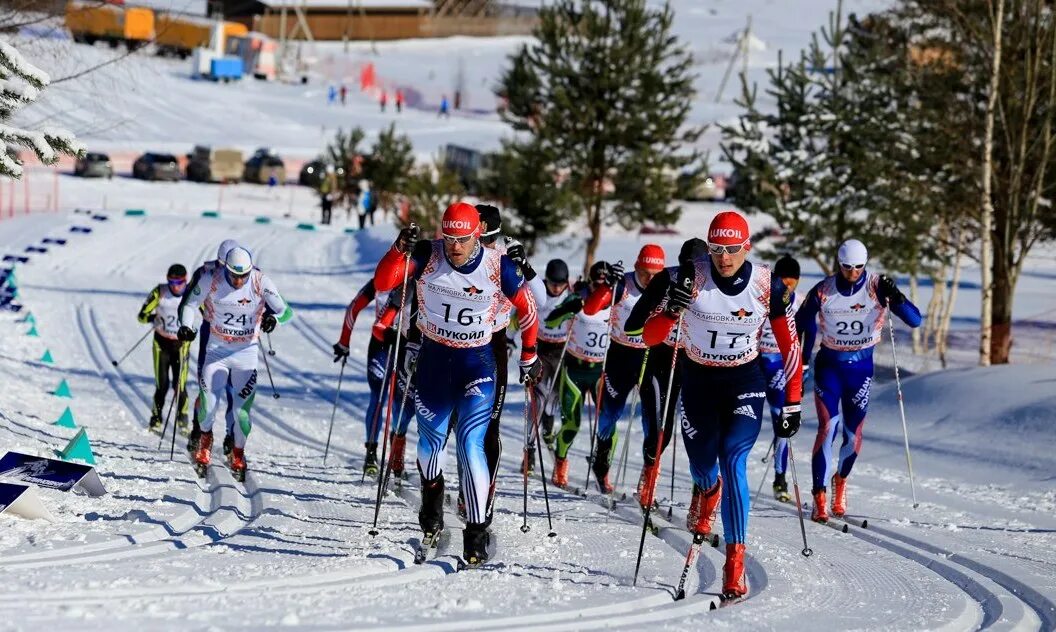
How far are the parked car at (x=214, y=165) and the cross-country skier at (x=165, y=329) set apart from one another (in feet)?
148

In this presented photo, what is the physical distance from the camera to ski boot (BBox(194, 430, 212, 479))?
531 inches

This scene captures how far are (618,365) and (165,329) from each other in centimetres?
651

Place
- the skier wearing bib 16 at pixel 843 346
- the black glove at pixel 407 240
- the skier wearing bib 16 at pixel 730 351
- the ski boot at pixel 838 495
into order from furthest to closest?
the ski boot at pixel 838 495 < the skier wearing bib 16 at pixel 843 346 < the black glove at pixel 407 240 < the skier wearing bib 16 at pixel 730 351

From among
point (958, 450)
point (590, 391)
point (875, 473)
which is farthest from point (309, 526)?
point (958, 450)

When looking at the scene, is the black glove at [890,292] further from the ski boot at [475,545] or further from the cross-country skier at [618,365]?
the ski boot at [475,545]

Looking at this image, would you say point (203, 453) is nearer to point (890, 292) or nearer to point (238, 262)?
point (238, 262)

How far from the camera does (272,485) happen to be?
12.9 m

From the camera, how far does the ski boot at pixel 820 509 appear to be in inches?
476

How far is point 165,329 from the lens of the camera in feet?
56.4

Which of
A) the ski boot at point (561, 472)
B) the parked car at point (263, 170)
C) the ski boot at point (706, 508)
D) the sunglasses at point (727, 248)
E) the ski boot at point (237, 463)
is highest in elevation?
the parked car at point (263, 170)

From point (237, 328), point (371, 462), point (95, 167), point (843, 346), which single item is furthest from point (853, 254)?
point (95, 167)

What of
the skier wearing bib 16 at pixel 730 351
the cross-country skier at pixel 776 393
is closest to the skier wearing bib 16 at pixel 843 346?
the cross-country skier at pixel 776 393

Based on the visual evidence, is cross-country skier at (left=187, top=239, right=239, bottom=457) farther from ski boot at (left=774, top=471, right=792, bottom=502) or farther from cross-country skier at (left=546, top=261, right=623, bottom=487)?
ski boot at (left=774, top=471, right=792, bottom=502)

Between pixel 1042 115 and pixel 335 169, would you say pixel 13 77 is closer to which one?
pixel 1042 115
